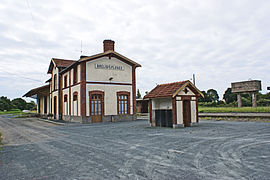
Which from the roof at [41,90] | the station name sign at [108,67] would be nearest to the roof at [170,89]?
the station name sign at [108,67]

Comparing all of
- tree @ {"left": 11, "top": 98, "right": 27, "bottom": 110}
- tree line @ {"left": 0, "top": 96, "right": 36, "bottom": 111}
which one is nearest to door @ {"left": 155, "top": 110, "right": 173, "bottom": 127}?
tree line @ {"left": 0, "top": 96, "right": 36, "bottom": 111}

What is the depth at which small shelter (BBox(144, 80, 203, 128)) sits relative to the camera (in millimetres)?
13570

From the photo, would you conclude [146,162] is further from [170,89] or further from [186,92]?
[186,92]

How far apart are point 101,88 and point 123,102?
2.84 m

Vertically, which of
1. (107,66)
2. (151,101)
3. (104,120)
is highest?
(107,66)

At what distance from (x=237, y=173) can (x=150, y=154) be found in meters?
2.58

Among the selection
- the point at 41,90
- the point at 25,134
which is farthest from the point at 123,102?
the point at 41,90

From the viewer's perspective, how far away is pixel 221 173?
4527 mm

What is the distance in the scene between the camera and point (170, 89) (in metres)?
14.1

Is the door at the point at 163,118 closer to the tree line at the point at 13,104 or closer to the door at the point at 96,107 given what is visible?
the door at the point at 96,107

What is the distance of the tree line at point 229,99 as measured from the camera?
4294 cm

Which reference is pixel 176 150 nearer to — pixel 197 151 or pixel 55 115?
pixel 197 151

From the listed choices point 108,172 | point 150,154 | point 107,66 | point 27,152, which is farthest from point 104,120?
point 108,172

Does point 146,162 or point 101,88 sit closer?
point 146,162
